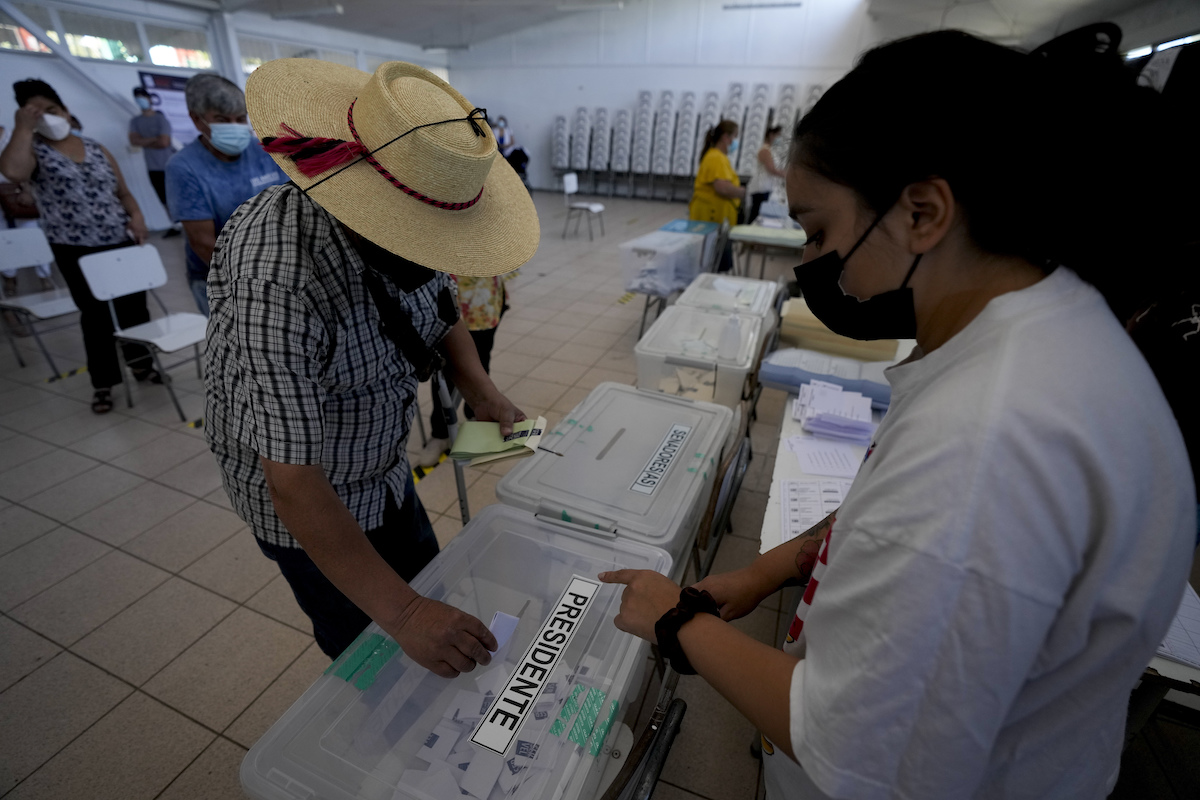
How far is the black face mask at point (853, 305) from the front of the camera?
0.59 meters

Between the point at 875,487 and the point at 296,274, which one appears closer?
the point at 875,487

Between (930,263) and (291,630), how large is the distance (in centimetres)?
215

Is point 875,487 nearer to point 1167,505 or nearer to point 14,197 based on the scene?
point 1167,505

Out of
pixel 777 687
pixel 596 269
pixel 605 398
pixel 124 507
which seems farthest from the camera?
pixel 596 269

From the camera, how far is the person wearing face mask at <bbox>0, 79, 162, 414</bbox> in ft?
9.07

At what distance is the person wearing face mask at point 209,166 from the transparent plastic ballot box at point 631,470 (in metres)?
1.88

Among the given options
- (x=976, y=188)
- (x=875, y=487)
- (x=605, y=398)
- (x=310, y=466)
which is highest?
(x=976, y=188)

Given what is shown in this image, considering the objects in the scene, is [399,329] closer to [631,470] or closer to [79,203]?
[631,470]

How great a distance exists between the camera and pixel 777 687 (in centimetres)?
53

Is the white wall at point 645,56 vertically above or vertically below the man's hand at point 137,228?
above

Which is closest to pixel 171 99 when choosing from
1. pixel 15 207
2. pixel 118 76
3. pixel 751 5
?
pixel 118 76

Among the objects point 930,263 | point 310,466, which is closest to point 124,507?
point 310,466

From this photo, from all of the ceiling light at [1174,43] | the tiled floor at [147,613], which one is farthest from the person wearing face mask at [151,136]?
the ceiling light at [1174,43]

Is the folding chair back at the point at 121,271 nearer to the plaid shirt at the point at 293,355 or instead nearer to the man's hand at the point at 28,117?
the man's hand at the point at 28,117
